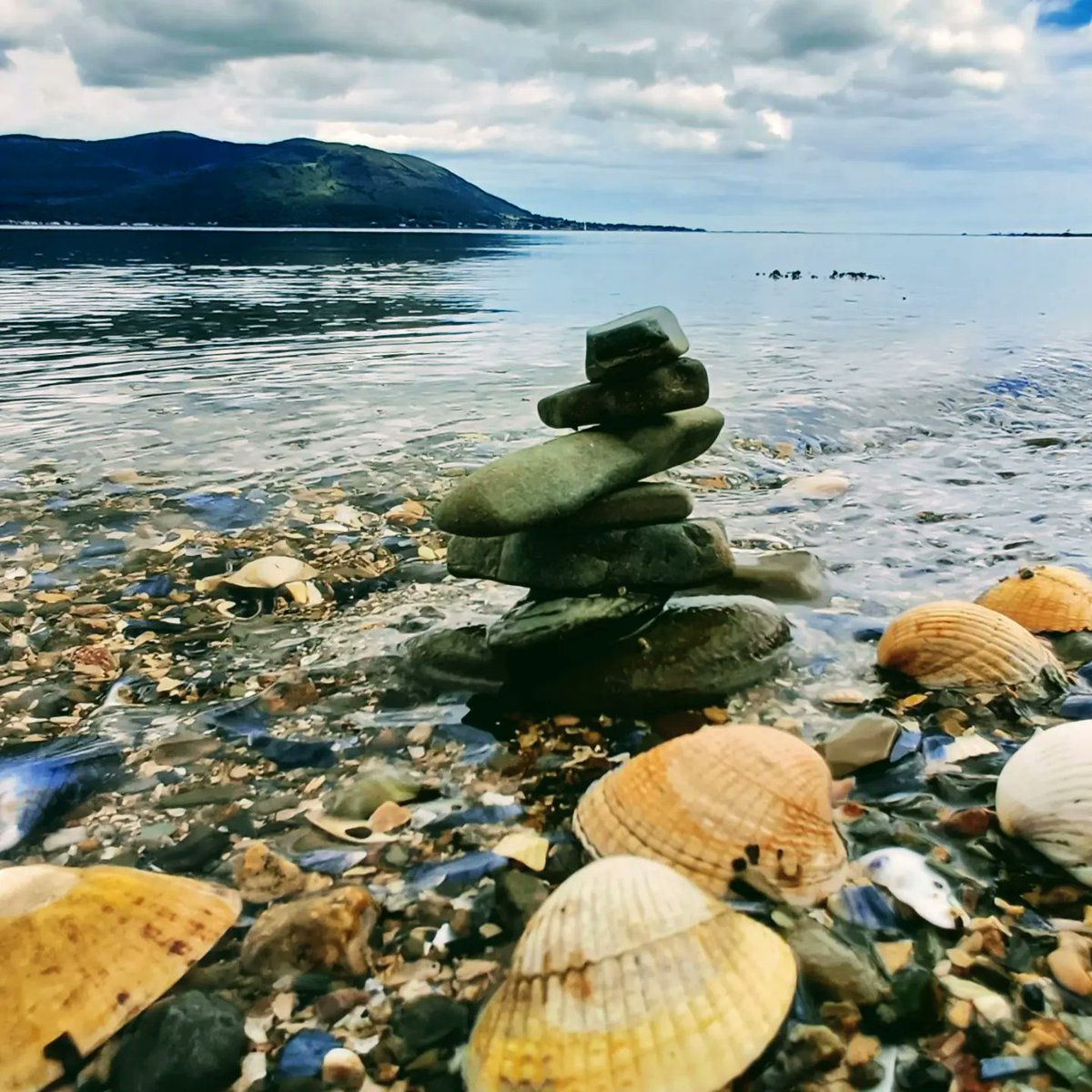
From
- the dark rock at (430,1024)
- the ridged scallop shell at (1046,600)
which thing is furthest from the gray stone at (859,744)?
the dark rock at (430,1024)

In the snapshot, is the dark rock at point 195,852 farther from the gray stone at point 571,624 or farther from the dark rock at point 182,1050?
the gray stone at point 571,624

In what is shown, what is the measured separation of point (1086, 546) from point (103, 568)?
8.70 metres

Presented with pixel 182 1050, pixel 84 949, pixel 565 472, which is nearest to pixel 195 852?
pixel 84 949

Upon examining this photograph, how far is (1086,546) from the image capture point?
846 centimetres

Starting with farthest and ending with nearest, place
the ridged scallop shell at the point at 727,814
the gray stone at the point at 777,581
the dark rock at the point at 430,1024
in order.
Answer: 1. the gray stone at the point at 777,581
2. the ridged scallop shell at the point at 727,814
3. the dark rock at the point at 430,1024

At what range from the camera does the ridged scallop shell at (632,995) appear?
2.59 m

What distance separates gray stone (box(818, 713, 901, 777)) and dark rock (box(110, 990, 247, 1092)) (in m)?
2.97

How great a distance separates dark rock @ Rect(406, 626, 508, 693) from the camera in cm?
572

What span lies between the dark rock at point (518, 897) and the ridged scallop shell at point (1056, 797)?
198 cm

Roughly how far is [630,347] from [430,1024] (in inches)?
173

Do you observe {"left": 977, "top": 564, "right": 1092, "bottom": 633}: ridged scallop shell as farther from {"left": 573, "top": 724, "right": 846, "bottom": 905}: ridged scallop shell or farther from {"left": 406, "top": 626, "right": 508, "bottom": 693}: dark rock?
{"left": 406, "top": 626, "right": 508, "bottom": 693}: dark rock

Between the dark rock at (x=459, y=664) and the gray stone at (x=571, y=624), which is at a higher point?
the gray stone at (x=571, y=624)

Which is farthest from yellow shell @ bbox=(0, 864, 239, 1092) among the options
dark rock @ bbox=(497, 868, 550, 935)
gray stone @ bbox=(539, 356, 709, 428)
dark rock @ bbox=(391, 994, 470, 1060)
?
gray stone @ bbox=(539, 356, 709, 428)

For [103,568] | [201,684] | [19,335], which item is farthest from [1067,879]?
[19,335]
